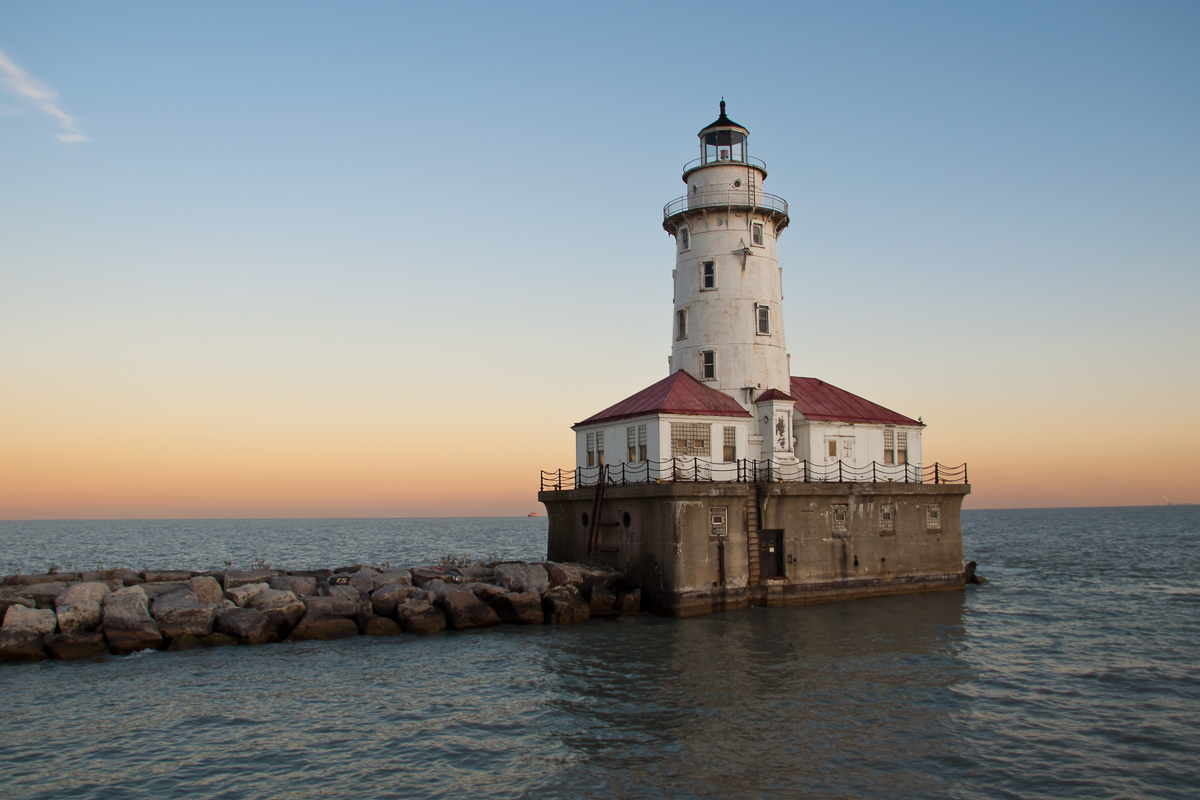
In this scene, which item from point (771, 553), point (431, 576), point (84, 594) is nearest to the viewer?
point (84, 594)

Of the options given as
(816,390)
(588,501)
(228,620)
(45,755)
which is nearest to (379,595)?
(228,620)

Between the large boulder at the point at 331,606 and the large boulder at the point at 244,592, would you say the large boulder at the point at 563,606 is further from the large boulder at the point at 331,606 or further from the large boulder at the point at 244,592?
the large boulder at the point at 244,592

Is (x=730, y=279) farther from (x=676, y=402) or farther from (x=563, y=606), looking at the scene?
(x=563, y=606)

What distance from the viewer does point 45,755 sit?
48.8 feet

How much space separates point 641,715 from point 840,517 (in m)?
17.4

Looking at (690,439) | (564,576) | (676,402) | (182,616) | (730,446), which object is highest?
(676,402)

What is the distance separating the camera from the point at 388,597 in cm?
2675

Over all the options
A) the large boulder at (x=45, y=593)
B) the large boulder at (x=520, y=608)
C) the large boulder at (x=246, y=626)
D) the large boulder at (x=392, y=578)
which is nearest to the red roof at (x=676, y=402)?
the large boulder at (x=520, y=608)

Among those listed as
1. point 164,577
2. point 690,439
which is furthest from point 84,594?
point 690,439

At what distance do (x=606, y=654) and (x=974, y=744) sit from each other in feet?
32.4

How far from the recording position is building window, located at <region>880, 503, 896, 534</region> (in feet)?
109

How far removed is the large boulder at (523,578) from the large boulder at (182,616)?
350 inches

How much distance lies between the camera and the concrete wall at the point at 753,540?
28625 millimetres

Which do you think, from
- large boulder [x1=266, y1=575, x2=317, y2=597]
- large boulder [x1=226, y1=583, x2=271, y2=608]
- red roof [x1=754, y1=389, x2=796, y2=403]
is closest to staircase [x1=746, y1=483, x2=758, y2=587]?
red roof [x1=754, y1=389, x2=796, y2=403]
